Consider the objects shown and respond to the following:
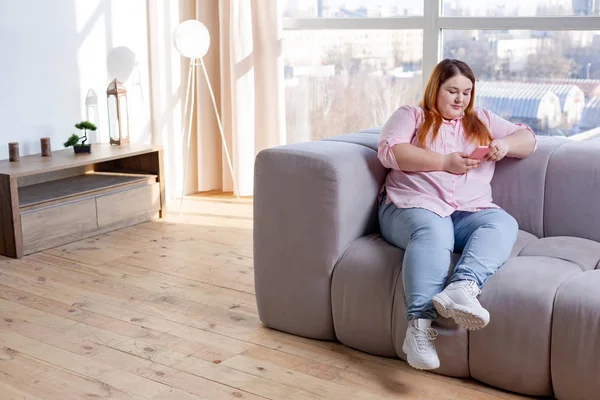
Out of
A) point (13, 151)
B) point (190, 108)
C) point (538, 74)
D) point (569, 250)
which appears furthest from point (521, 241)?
point (190, 108)

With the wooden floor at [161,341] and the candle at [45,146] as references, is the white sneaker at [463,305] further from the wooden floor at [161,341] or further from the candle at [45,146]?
the candle at [45,146]

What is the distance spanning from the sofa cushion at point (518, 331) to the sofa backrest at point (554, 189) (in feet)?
1.24

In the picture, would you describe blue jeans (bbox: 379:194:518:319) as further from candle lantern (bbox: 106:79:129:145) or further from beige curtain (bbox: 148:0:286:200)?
beige curtain (bbox: 148:0:286:200)

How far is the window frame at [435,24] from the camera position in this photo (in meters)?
3.78

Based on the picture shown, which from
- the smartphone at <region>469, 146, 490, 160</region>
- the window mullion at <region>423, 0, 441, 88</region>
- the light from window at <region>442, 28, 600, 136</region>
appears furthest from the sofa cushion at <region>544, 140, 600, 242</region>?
the window mullion at <region>423, 0, 441, 88</region>

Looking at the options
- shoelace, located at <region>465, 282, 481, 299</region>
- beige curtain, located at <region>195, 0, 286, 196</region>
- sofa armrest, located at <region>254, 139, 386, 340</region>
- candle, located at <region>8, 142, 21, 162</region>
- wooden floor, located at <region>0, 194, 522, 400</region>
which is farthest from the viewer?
beige curtain, located at <region>195, 0, 286, 196</region>

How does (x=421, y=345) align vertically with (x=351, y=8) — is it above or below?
below

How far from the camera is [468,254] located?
2232 mm

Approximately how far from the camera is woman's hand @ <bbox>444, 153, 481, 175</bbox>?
247cm

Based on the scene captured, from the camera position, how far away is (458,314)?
2066mm

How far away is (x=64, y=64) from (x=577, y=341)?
120 inches

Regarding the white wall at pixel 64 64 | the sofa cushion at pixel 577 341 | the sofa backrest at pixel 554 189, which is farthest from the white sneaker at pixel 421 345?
the white wall at pixel 64 64

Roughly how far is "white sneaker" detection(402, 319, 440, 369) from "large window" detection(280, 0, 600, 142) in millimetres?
2103

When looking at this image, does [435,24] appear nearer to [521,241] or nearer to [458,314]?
[521,241]
